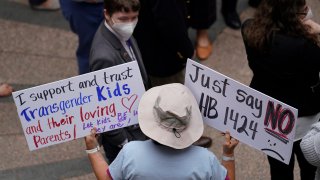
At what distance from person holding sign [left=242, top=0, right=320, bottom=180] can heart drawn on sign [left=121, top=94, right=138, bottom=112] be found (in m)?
0.69

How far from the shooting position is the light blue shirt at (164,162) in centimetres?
248

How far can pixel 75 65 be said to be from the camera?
539 cm

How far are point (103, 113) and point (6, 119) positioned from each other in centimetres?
182

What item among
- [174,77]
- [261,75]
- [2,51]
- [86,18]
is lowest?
[2,51]

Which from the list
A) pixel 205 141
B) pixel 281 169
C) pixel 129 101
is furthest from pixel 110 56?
pixel 205 141

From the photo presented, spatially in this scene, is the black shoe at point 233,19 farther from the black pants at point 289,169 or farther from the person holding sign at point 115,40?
the person holding sign at point 115,40

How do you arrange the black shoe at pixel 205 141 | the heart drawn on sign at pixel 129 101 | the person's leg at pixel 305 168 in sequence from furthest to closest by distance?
1. the black shoe at pixel 205 141
2. the person's leg at pixel 305 168
3. the heart drawn on sign at pixel 129 101

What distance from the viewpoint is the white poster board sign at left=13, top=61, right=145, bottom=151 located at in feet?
10.0

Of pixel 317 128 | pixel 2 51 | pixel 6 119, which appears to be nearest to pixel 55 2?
pixel 2 51

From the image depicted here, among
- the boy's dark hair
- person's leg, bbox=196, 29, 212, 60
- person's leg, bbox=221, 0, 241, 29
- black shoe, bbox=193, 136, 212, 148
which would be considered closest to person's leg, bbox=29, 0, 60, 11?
person's leg, bbox=196, 29, 212, 60

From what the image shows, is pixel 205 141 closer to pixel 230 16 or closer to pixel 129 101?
pixel 129 101

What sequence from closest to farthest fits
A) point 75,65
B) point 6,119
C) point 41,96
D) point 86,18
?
point 41,96, point 86,18, point 6,119, point 75,65

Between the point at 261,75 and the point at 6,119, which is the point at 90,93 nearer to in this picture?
the point at 261,75

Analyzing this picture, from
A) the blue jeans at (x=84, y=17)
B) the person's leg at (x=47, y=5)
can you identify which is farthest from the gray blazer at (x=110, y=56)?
the person's leg at (x=47, y=5)
